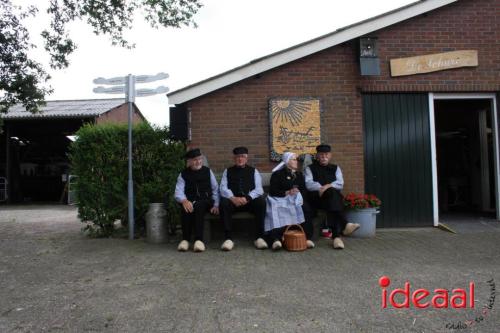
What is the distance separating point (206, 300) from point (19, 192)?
18.3 m

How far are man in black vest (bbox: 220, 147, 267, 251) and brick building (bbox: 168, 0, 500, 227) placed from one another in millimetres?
1052

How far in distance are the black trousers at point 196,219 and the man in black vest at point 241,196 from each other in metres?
0.27

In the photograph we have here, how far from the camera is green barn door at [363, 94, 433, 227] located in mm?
7430

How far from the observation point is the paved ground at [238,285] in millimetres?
3193

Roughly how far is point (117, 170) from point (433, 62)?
237 inches

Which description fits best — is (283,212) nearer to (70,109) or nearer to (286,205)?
(286,205)

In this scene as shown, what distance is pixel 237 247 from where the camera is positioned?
19.6 ft

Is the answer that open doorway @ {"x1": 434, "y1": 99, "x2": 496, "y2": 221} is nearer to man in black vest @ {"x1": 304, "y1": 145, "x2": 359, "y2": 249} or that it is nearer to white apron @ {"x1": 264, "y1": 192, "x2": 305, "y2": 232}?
man in black vest @ {"x1": 304, "y1": 145, "x2": 359, "y2": 249}

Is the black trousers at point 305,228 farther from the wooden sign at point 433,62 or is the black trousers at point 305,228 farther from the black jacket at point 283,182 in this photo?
the wooden sign at point 433,62

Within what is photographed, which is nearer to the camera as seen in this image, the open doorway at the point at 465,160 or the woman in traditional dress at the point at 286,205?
the woman in traditional dress at the point at 286,205

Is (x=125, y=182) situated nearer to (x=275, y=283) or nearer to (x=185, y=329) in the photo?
(x=275, y=283)

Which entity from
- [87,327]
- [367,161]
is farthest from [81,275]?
[367,161]

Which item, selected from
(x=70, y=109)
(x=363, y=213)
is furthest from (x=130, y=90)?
(x=70, y=109)

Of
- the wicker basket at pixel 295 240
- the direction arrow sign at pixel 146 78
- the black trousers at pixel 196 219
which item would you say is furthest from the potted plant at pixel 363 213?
the direction arrow sign at pixel 146 78
